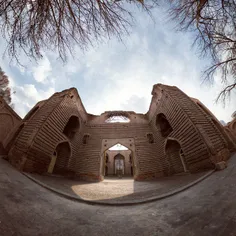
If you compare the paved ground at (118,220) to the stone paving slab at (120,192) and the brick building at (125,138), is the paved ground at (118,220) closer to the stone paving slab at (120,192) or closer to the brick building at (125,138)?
the stone paving slab at (120,192)

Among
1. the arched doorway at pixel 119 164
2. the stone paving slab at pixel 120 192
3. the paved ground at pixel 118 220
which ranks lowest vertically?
the paved ground at pixel 118 220

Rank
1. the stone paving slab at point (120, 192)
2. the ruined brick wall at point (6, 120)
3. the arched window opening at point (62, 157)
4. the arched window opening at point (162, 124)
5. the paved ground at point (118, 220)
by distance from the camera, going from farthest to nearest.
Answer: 1. the arched window opening at point (162, 124)
2. the ruined brick wall at point (6, 120)
3. the arched window opening at point (62, 157)
4. the stone paving slab at point (120, 192)
5. the paved ground at point (118, 220)

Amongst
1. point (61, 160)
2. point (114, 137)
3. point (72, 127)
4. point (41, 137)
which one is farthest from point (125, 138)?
point (41, 137)

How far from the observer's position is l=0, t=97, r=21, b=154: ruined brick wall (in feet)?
37.8

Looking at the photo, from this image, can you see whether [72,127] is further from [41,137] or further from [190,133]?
[190,133]

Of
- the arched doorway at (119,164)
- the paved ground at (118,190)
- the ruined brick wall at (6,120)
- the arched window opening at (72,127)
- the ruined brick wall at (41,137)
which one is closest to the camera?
the paved ground at (118,190)

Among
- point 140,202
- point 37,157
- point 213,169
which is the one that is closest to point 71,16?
point 140,202

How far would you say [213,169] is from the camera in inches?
235

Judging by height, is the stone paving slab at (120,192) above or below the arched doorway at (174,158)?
below

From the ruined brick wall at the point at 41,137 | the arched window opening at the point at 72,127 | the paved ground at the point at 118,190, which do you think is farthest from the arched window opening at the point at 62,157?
the paved ground at the point at 118,190

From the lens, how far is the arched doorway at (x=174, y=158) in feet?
31.7

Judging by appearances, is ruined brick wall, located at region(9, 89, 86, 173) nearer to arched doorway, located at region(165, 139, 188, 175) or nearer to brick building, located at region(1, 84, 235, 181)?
brick building, located at region(1, 84, 235, 181)

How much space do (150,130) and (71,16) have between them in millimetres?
11729

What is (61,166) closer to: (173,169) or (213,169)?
(173,169)
